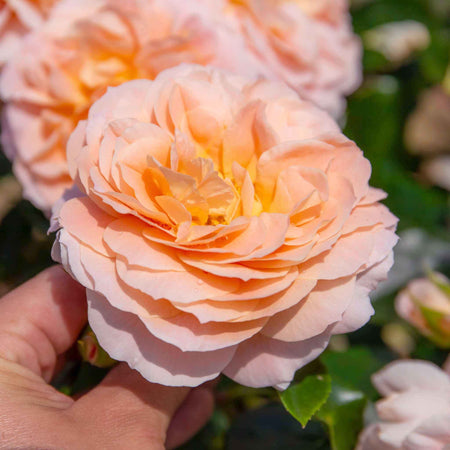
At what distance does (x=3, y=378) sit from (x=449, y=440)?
1.25 feet

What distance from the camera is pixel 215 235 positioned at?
44cm

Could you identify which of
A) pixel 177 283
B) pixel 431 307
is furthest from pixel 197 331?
pixel 431 307

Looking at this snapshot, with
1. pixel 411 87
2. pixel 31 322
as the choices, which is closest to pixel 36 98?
pixel 31 322

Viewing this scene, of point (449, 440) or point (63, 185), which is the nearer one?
point (449, 440)

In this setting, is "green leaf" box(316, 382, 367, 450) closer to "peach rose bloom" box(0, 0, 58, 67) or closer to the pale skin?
the pale skin

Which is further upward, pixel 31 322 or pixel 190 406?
pixel 31 322

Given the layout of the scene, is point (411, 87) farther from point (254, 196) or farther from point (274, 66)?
point (254, 196)

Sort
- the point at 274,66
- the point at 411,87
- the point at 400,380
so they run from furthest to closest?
the point at 411,87 < the point at 274,66 < the point at 400,380

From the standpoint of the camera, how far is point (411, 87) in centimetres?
113

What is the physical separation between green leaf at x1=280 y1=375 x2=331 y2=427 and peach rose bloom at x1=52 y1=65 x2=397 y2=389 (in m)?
0.05

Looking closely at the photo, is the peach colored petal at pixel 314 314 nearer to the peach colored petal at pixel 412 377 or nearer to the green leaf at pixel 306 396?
the green leaf at pixel 306 396

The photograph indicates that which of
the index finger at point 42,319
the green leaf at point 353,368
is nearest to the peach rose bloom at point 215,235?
the index finger at point 42,319

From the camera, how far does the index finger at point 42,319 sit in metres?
0.52

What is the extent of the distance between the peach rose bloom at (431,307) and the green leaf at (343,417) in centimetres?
13
